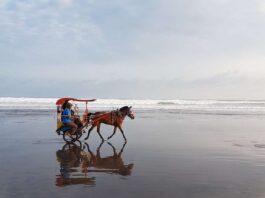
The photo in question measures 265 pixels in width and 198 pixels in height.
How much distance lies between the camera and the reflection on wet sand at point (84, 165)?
325 inches

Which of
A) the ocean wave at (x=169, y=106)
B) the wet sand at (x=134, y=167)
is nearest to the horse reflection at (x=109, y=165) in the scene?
the wet sand at (x=134, y=167)

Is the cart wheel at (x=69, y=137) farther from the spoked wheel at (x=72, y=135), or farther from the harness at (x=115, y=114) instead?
the harness at (x=115, y=114)

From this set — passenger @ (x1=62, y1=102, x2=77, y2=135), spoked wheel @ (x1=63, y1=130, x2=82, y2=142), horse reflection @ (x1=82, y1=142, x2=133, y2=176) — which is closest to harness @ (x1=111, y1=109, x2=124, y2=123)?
spoked wheel @ (x1=63, y1=130, x2=82, y2=142)

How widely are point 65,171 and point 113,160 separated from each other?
83.7 inches

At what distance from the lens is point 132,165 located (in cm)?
1009

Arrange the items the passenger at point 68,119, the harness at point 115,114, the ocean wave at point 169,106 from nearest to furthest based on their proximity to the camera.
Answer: the passenger at point 68,119
the harness at point 115,114
the ocean wave at point 169,106

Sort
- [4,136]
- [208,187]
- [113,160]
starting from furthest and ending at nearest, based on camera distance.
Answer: [4,136], [113,160], [208,187]

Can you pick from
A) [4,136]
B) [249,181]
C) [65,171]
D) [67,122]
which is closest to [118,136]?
[67,122]

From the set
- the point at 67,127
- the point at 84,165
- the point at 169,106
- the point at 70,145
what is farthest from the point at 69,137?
the point at 169,106

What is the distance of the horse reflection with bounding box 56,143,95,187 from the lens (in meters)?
8.04

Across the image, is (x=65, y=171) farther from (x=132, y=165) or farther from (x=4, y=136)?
(x=4, y=136)

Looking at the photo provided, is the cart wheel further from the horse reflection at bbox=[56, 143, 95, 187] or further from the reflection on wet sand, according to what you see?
the reflection on wet sand

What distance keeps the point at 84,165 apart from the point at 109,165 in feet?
2.26

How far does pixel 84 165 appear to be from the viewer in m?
10.1
